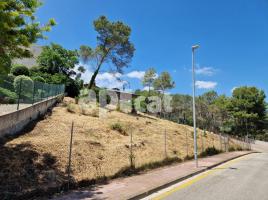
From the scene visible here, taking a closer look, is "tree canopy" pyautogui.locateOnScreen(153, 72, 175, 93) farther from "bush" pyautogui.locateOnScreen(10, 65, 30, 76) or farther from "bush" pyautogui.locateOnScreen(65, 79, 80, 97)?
"bush" pyautogui.locateOnScreen(10, 65, 30, 76)

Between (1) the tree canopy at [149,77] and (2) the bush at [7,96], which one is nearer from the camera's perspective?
(2) the bush at [7,96]

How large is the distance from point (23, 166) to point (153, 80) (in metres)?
49.2

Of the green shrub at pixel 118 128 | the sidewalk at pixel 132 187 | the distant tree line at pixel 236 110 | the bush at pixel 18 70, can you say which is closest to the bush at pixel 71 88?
the bush at pixel 18 70

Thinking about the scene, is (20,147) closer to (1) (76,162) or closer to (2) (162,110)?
(1) (76,162)

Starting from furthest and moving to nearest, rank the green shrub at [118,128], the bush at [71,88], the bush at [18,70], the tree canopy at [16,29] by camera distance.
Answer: the bush at [71,88] < the bush at [18,70] < the green shrub at [118,128] < the tree canopy at [16,29]

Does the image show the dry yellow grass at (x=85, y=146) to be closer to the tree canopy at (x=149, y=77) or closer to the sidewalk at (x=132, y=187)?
the sidewalk at (x=132, y=187)

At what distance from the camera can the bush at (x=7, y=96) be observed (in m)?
12.4

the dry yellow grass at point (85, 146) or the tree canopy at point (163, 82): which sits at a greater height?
the tree canopy at point (163, 82)

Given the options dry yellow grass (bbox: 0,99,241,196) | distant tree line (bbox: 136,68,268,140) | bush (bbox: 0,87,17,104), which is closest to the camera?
dry yellow grass (bbox: 0,99,241,196)

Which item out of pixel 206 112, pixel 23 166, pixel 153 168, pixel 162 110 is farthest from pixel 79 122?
pixel 206 112

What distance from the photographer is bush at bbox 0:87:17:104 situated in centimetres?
1239

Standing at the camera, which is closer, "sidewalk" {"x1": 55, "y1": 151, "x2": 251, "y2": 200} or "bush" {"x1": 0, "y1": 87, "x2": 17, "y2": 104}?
"sidewalk" {"x1": 55, "y1": 151, "x2": 251, "y2": 200}
